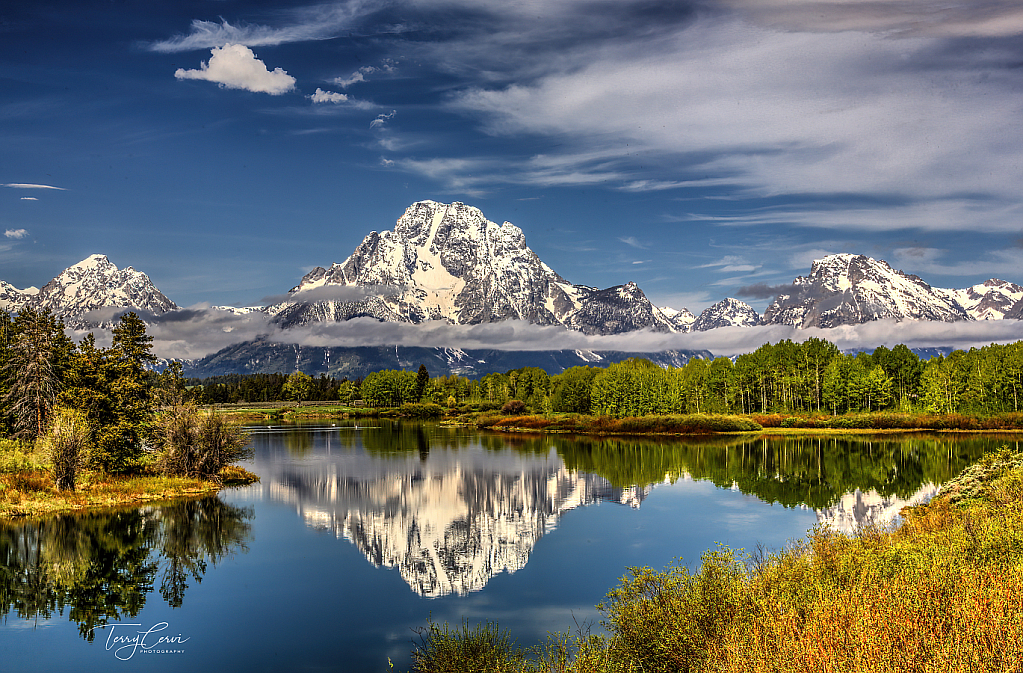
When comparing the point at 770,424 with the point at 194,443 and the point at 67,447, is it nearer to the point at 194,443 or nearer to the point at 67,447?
the point at 194,443

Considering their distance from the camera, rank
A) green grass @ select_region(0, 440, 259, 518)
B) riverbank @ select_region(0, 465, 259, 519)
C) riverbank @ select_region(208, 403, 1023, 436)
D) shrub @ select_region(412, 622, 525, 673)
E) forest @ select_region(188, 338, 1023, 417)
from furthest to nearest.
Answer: forest @ select_region(188, 338, 1023, 417)
riverbank @ select_region(208, 403, 1023, 436)
green grass @ select_region(0, 440, 259, 518)
riverbank @ select_region(0, 465, 259, 519)
shrub @ select_region(412, 622, 525, 673)

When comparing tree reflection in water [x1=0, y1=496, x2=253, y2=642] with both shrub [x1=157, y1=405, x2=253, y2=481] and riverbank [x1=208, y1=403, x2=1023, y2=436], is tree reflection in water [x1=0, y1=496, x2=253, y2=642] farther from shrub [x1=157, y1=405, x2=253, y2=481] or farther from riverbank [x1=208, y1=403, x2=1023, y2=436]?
riverbank [x1=208, y1=403, x2=1023, y2=436]

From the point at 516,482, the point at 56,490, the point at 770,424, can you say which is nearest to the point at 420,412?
the point at 770,424

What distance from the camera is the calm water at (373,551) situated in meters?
22.6

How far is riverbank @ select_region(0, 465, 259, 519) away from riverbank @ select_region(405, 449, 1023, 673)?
112 feet

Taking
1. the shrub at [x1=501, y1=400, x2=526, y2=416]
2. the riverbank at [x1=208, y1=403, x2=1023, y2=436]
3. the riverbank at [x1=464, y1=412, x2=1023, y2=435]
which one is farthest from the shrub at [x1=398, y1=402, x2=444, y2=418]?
the riverbank at [x1=464, y1=412, x2=1023, y2=435]

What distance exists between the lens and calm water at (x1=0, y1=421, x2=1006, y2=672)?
2261cm

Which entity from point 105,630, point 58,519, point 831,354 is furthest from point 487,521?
point 831,354

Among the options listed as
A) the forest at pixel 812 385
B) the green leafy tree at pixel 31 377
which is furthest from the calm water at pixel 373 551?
the forest at pixel 812 385

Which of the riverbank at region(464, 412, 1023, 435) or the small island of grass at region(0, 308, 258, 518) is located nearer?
the small island of grass at region(0, 308, 258, 518)

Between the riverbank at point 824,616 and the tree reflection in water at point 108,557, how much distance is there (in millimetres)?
13637

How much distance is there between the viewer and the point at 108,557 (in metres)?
32.0

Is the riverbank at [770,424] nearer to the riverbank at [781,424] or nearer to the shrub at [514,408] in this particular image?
the riverbank at [781,424]

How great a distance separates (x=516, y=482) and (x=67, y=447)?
3406cm
